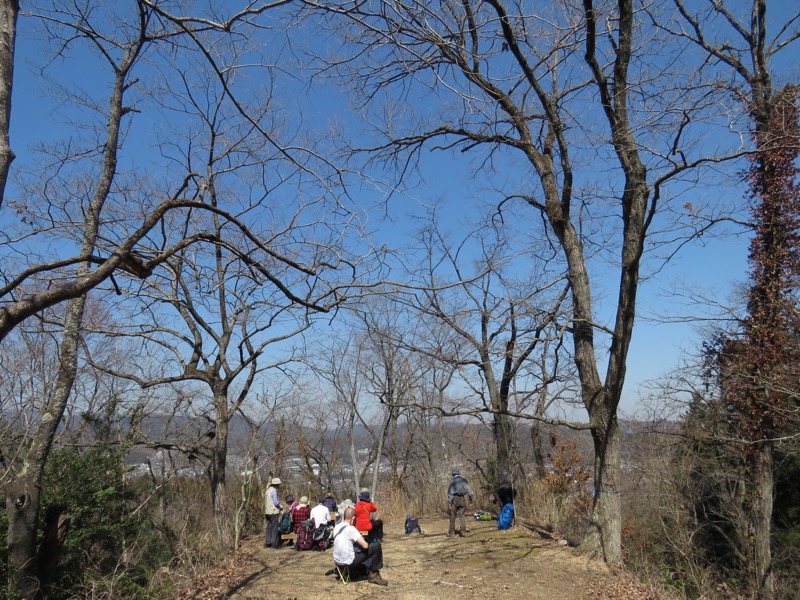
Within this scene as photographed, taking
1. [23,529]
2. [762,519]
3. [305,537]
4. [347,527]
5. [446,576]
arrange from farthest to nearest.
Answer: [762,519] → [305,537] → [446,576] → [347,527] → [23,529]

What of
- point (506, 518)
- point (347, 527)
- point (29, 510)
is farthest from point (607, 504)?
point (29, 510)

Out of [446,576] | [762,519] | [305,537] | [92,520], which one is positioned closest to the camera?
[446,576]

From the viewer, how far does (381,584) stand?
7836 millimetres

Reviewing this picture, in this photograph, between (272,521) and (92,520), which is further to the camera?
(272,521)

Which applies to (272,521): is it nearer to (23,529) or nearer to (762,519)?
(23,529)

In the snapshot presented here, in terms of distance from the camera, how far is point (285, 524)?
38.3 ft

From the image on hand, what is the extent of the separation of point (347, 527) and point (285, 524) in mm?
4199

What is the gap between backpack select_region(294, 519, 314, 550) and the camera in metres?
11.0

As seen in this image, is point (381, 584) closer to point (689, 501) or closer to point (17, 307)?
point (17, 307)

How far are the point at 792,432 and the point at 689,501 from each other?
11.1 ft

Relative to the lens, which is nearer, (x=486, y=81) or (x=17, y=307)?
(x=17, y=307)

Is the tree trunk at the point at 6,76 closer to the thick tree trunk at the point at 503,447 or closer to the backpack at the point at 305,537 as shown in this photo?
the backpack at the point at 305,537

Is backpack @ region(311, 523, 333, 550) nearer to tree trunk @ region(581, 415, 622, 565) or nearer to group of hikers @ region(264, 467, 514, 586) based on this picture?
group of hikers @ region(264, 467, 514, 586)

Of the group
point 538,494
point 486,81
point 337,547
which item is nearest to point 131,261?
point 337,547
